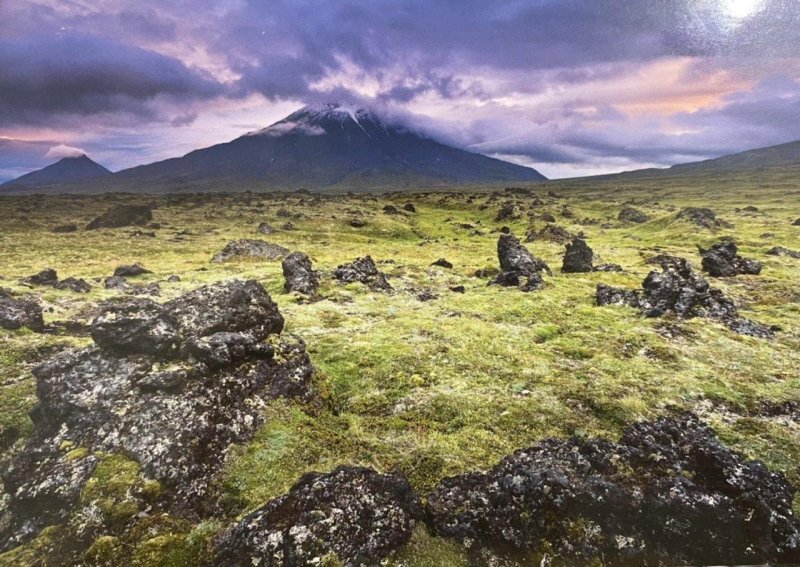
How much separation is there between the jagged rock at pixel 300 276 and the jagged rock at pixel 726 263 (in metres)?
40.2

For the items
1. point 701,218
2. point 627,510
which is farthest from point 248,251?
point 701,218

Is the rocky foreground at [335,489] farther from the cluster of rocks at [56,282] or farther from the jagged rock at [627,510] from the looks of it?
the cluster of rocks at [56,282]

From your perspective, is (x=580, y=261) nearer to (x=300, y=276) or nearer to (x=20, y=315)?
(x=300, y=276)

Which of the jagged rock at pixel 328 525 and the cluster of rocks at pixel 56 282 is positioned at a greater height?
the jagged rock at pixel 328 525

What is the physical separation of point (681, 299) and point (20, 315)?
40.5m

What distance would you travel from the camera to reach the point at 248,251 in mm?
59812

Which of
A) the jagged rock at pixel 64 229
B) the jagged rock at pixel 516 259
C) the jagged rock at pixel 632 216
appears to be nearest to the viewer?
the jagged rock at pixel 516 259

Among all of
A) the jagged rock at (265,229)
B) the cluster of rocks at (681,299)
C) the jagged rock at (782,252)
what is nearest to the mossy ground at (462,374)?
the cluster of rocks at (681,299)

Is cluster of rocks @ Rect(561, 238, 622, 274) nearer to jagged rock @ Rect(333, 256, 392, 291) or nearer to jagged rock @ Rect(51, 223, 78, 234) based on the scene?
jagged rock @ Rect(333, 256, 392, 291)

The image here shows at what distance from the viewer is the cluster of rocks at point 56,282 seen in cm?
3859

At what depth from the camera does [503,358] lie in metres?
22.0

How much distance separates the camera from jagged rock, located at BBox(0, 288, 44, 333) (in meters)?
20.9

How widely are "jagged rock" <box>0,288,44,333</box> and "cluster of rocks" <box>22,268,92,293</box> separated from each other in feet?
57.7

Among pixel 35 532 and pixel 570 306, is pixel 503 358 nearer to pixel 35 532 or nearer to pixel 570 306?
pixel 570 306
